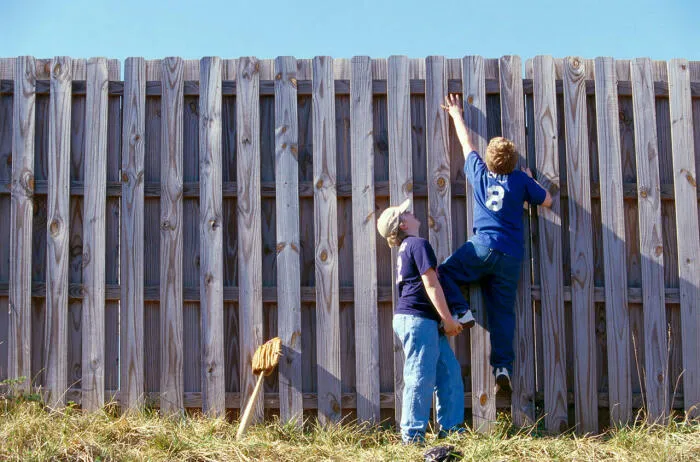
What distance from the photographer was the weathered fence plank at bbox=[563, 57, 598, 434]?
5.27 metres

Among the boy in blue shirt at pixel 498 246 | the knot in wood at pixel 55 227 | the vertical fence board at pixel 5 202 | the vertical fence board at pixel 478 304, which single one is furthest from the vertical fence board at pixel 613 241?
the vertical fence board at pixel 5 202

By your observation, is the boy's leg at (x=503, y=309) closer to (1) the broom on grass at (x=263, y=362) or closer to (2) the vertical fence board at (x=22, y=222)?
(1) the broom on grass at (x=263, y=362)

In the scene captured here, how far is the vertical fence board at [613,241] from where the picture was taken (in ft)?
17.3

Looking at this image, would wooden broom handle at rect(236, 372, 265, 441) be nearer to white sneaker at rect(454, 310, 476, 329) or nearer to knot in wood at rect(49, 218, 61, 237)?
white sneaker at rect(454, 310, 476, 329)

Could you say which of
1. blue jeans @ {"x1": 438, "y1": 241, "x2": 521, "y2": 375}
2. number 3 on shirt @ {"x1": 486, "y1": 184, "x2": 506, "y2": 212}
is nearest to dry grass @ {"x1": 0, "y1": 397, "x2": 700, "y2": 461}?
blue jeans @ {"x1": 438, "y1": 241, "x2": 521, "y2": 375}

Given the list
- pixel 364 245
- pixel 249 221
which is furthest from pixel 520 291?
pixel 249 221

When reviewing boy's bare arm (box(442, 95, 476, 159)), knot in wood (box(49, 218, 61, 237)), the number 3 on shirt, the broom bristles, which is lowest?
the broom bristles

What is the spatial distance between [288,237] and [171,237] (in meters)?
0.82

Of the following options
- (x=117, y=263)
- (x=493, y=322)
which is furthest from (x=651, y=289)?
(x=117, y=263)

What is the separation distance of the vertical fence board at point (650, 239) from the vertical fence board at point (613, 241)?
0.16 meters

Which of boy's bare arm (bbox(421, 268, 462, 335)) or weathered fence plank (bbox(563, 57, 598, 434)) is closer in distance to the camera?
boy's bare arm (bbox(421, 268, 462, 335))

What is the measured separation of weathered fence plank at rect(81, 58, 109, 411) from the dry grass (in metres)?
0.25

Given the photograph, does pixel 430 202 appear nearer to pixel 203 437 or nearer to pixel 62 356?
pixel 203 437

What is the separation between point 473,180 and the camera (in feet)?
17.2
